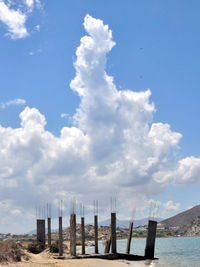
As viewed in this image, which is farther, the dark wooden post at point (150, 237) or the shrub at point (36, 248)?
the shrub at point (36, 248)

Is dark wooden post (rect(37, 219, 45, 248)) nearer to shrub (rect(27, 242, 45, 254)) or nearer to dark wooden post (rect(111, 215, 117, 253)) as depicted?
shrub (rect(27, 242, 45, 254))

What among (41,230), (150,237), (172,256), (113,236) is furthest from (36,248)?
(172,256)

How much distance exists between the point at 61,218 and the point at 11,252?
8.50 m

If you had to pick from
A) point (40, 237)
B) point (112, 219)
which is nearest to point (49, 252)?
point (40, 237)

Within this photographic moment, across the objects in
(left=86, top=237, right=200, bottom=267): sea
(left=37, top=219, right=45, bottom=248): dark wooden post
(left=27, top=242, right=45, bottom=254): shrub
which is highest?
(left=37, top=219, right=45, bottom=248): dark wooden post

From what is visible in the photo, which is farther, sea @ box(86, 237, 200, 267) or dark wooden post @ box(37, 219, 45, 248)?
dark wooden post @ box(37, 219, 45, 248)

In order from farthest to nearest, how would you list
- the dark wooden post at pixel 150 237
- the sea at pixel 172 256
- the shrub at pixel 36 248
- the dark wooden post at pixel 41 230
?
the dark wooden post at pixel 41 230 < the shrub at pixel 36 248 < the dark wooden post at pixel 150 237 < the sea at pixel 172 256

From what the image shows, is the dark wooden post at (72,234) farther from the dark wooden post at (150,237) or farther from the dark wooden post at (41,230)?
the dark wooden post at (41,230)

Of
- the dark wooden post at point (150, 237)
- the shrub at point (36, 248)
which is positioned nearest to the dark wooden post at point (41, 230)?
the shrub at point (36, 248)

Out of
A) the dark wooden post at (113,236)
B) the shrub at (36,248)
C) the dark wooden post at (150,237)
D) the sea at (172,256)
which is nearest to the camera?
the sea at (172,256)

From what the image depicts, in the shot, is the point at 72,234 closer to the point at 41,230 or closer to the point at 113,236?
the point at 113,236

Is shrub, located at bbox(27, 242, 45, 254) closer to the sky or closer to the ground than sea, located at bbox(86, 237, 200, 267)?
closer to the sky

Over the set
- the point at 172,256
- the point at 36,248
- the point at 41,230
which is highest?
the point at 41,230

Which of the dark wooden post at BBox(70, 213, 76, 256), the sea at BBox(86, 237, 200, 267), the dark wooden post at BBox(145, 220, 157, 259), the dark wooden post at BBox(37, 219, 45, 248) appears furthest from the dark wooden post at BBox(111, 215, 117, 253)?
the dark wooden post at BBox(37, 219, 45, 248)
